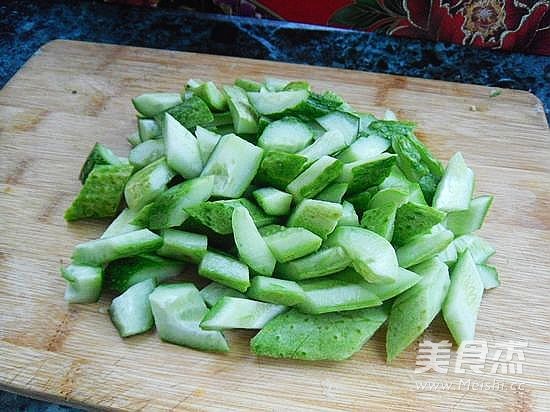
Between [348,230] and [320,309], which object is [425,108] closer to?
[348,230]

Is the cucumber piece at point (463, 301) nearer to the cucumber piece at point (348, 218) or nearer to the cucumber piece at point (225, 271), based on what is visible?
the cucumber piece at point (348, 218)

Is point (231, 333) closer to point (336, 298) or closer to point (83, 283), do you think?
point (336, 298)

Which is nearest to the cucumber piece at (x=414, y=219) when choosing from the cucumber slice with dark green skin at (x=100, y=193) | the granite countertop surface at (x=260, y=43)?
the cucumber slice with dark green skin at (x=100, y=193)

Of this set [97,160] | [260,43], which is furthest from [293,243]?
[260,43]

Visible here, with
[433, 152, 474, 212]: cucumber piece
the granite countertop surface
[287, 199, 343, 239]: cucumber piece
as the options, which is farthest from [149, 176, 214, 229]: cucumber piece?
the granite countertop surface

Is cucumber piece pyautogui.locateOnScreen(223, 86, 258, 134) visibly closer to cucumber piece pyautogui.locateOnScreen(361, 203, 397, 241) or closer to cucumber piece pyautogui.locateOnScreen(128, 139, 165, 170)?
cucumber piece pyautogui.locateOnScreen(128, 139, 165, 170)

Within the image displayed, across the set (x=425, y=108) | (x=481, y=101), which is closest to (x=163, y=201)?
(x=425, y=108)
